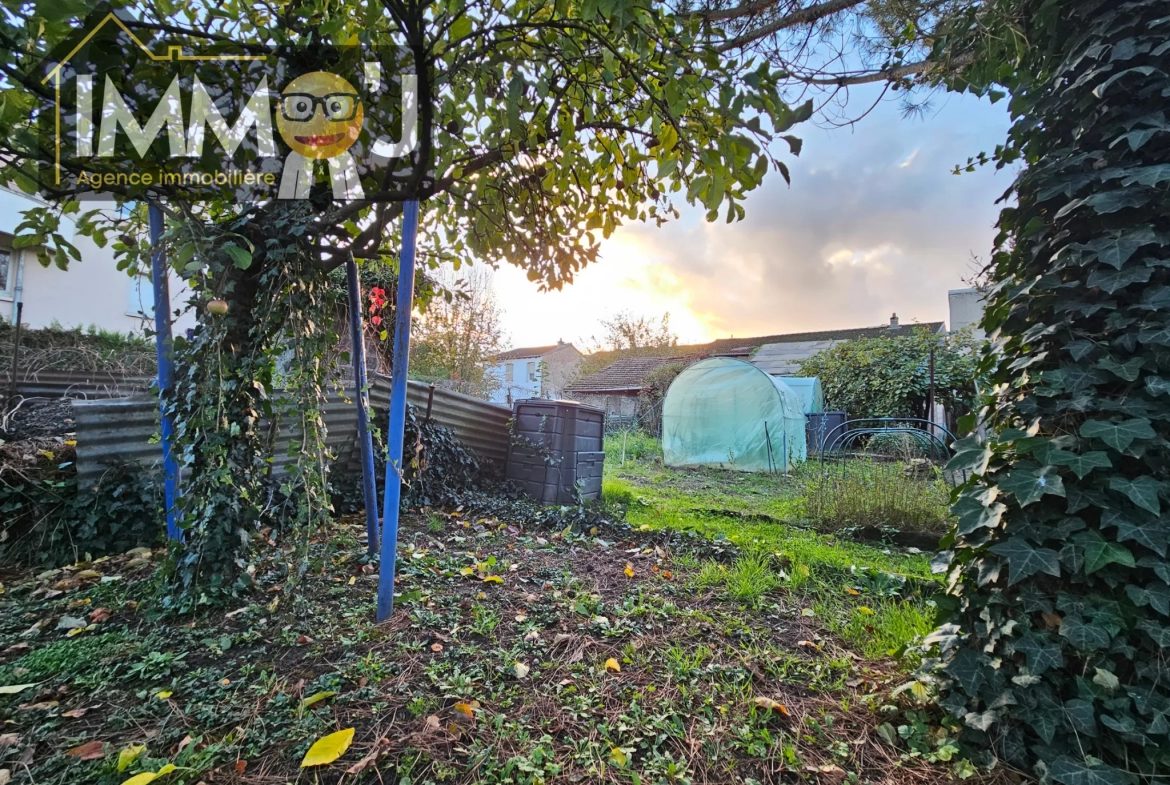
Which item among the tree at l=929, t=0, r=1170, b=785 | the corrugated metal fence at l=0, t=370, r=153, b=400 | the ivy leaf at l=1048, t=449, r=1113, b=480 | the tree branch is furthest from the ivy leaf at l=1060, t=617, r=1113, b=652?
the corrugated metal fence at l=0, t=370, r=153, b=400

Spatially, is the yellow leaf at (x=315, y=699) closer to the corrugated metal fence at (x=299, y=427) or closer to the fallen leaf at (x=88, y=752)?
the fallen leaf at (x=88, y=752)

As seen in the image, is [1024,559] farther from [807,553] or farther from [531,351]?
[531,351]

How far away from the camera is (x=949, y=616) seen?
1.43 m

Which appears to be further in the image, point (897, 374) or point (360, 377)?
point (897, 374)

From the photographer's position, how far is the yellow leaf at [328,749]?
46.8 inches

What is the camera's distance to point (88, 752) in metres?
1.18

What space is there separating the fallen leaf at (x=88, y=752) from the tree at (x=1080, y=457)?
7.51ft

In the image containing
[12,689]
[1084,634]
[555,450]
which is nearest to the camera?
[1084,634]

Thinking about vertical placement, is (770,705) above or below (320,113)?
below

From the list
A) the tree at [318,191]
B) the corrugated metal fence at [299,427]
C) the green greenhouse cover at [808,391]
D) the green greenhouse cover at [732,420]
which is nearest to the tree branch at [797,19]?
the tree at [318,191]

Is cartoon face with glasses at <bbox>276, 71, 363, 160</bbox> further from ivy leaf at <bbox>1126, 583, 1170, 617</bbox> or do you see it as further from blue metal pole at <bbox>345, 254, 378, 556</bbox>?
ivy leaf at <bbox>1126, 583, 1170, 617</bbox>

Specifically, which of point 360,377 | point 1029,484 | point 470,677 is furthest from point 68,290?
point 1029,484

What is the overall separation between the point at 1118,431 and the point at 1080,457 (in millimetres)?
104

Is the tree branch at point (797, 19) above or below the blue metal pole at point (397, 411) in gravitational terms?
above
